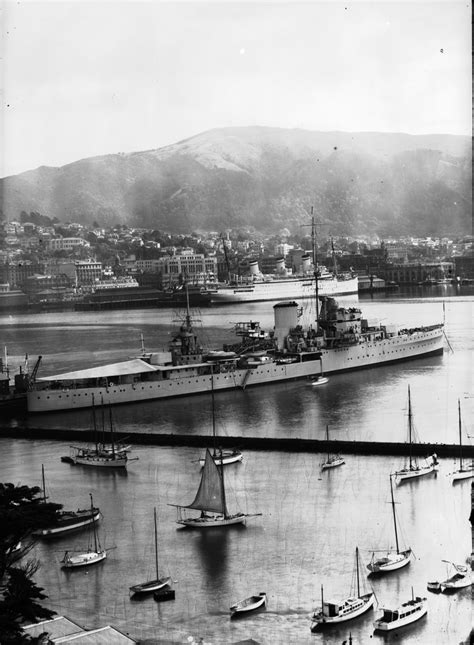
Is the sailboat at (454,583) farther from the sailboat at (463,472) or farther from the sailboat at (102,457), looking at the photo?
the sailboat at (102,457)

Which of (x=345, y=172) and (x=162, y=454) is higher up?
(x=345, y=172)

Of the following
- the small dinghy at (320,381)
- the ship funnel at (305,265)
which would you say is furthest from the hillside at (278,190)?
the small dinghy at (320,381)

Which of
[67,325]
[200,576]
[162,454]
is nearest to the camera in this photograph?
[200,576]

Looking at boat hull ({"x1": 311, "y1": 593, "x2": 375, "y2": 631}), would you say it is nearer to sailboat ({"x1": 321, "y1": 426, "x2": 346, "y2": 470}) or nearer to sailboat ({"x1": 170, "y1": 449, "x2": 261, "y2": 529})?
sailboat ({"x1": 170, "y1": 449, "x2": 261, "y2": 529})

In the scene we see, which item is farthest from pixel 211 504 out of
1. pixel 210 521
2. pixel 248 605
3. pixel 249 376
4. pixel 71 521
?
pixel 249 376

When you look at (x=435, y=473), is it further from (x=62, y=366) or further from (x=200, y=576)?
(x=62, y=366)

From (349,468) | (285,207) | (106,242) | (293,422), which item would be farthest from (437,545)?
(285,207)
